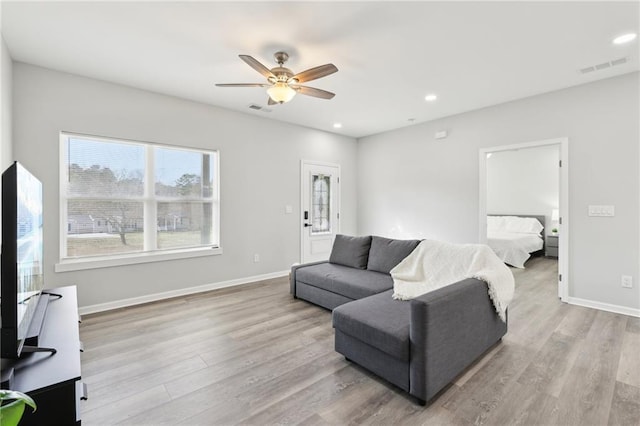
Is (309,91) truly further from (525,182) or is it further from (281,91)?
(525,182)

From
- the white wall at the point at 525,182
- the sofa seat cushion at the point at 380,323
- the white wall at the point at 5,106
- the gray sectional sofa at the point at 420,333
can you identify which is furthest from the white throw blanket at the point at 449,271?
the white wall at the point at 525,182

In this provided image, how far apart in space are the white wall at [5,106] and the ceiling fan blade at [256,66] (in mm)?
2144

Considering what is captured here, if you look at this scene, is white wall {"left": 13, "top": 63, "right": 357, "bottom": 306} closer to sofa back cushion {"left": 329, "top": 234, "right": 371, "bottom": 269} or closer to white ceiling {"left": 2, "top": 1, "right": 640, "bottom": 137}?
white ceiling {"left": 2, "top": 1, "right": 640, "bottom": 137}

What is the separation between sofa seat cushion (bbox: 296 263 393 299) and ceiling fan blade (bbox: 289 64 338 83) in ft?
6.76

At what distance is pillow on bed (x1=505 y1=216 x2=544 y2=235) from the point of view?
683 centimetres

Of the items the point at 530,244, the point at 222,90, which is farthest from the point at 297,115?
the point at 530,244

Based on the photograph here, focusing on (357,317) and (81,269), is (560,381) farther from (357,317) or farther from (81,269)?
(81,269)

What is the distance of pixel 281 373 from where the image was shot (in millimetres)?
2133

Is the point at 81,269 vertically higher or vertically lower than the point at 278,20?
lower

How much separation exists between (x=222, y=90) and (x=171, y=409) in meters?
3.42

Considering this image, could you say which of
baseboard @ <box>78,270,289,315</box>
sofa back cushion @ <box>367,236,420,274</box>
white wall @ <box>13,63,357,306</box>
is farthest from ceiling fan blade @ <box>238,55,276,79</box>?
baseboard @ <box>78,270,289,315</box>

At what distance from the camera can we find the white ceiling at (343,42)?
219 centimetres

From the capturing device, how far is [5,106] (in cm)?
260

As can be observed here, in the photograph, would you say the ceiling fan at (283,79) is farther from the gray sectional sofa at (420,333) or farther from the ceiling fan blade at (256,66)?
the gray sectional sofa at (420,333)
